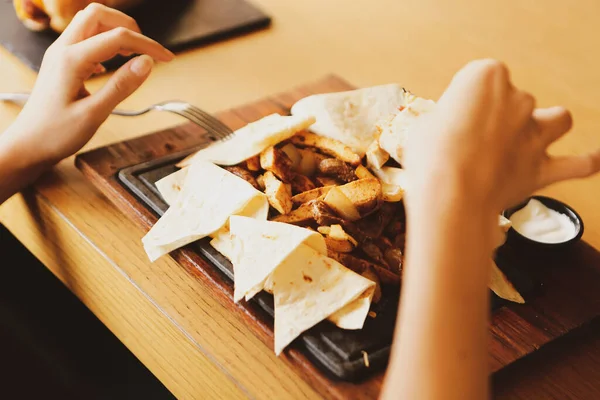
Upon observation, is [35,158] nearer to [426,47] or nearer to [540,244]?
[540,244]

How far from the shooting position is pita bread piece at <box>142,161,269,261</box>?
0.92 metres

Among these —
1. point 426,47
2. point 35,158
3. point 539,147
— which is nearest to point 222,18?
point 426,47

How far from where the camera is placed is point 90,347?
4.19 ft

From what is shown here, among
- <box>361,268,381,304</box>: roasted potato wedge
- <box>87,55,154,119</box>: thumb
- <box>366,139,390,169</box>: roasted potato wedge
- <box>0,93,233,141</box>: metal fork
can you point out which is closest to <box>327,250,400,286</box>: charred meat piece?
<box>361,268,381,304</box>: roasted potato wedge

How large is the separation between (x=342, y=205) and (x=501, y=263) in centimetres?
27

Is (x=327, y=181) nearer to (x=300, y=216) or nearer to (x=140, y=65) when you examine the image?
(x=300, y=216)

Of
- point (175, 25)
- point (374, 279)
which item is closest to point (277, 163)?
point (374, 279)

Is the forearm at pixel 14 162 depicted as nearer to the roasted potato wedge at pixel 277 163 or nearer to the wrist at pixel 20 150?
the wrist at pixel 20 150

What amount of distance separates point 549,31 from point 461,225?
1.47 metres

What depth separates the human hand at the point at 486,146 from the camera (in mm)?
638

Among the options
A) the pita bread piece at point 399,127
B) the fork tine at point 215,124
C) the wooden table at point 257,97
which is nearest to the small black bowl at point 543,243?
the wooden table at point 257,97

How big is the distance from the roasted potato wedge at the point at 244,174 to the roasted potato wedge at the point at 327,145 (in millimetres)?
116

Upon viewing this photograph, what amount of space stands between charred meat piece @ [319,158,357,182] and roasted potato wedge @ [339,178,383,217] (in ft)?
0.21

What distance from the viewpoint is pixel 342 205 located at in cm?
94
